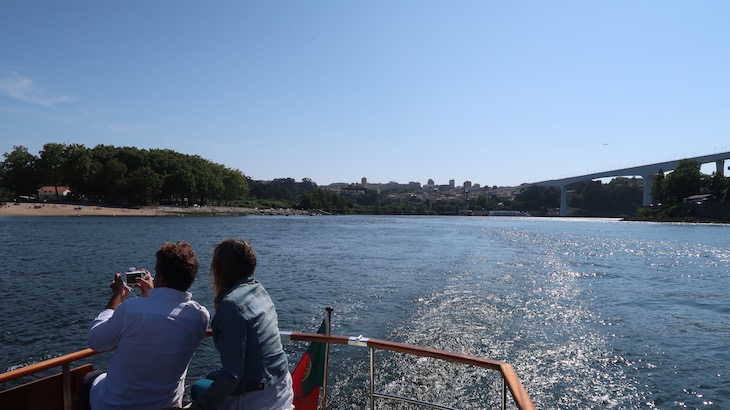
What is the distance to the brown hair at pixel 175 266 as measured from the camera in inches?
106

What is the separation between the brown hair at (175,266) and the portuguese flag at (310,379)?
142 cm

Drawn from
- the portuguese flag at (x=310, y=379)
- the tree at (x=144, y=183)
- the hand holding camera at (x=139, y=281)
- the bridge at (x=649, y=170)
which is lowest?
the portuguese flag at (x=310, y=379)

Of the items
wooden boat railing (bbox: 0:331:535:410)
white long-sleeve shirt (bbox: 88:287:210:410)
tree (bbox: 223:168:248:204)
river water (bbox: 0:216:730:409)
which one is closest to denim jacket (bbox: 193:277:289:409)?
white long-sleeve shirt (bbox: 88:287:210:410)

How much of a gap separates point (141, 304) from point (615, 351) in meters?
11.5

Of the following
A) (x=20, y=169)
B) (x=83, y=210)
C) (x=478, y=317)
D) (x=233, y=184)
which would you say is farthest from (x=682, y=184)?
(x=20, y=169)

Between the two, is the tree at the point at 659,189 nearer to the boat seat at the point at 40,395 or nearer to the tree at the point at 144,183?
the tree at the point at 144,183

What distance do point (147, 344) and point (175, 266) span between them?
16.9 inches

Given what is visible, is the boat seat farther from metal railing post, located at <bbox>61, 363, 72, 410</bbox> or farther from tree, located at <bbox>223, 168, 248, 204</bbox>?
tree, located at <bbox>223, 168, 248, 204</bbox>

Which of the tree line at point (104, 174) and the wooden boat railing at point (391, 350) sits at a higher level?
the tree line at point (104, 174)

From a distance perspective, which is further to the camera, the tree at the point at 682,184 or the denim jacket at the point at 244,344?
the tree at the point at 682,184

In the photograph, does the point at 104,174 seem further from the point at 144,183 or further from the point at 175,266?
the point at 175,266

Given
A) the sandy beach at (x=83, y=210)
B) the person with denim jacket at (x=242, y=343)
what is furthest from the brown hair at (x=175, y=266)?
the sandy beach at (x=83, y=210)

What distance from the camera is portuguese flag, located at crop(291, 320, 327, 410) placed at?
380cm

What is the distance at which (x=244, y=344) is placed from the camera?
2414 millimetres
